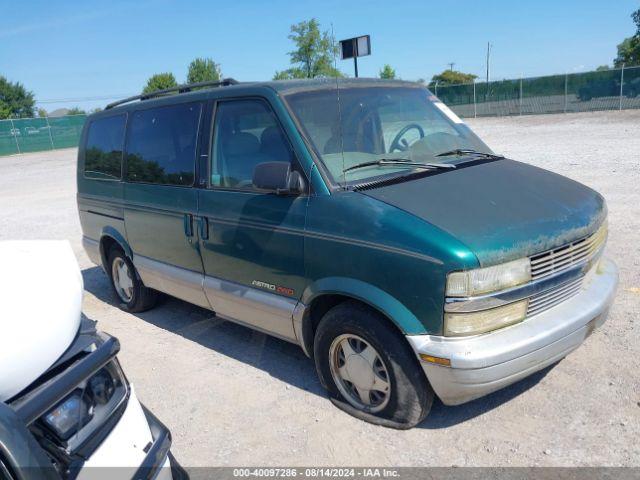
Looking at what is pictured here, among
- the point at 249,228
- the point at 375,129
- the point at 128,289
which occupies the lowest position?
the point at 128,289

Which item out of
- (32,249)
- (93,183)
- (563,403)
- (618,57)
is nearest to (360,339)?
(563,403)

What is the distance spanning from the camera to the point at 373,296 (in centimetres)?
303

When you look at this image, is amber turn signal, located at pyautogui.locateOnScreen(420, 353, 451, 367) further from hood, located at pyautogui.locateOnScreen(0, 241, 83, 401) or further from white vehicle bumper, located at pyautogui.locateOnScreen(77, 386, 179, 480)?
hood, located at pyautogui.locateOnScreen(0, 241, 83, 401)

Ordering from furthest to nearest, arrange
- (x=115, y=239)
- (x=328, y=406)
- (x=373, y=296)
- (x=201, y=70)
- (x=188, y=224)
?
(x=201, y=70)
(x=115, y=239)
(x=188, y=224)
(x=328, y=406)
(x=373, y=296)

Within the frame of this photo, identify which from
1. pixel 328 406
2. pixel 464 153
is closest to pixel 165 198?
pixel 328 406

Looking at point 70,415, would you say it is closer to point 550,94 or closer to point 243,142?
point 243,142

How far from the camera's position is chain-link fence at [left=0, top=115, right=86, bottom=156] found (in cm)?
3666

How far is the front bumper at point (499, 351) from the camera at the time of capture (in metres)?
2.79

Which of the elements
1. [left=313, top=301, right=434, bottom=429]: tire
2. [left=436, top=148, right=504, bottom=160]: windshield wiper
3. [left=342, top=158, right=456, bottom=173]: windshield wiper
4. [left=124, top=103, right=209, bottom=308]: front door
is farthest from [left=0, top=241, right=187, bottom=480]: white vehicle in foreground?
[left=436, top=148, right=504, bottom=160]: windshield wiper

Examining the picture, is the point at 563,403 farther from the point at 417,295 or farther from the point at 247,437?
the point at 247,437

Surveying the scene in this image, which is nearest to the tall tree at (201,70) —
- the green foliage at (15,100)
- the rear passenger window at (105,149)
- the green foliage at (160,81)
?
the green foliage at (160,81)

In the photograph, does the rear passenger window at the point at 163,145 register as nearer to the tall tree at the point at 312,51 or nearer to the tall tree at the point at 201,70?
the tall tree at the point at 312,51

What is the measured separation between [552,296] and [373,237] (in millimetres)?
1074

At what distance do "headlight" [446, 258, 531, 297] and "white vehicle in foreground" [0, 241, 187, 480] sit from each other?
1.54 metres
